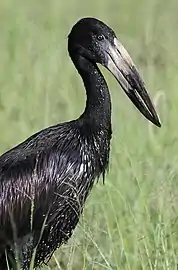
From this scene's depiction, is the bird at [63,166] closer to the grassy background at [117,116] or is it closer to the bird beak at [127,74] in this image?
the bird beak at [127,74]

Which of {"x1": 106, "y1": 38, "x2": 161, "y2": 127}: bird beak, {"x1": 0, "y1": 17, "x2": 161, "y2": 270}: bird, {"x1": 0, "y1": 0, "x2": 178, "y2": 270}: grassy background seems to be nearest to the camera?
{"x1": 0, "y1": 17, "x2": 161, "y2": 270}: bird

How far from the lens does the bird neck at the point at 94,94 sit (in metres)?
5.30

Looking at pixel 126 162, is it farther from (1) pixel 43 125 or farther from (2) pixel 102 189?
(1) pixel 43 125

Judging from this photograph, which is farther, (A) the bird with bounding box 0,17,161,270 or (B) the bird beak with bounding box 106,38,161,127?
(B) the bird beak with bounding box 106,38,161,127

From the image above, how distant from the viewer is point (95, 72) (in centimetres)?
536

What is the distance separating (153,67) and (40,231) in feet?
14.3

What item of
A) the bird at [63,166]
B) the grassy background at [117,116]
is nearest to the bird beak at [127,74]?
the bird at [63,166]

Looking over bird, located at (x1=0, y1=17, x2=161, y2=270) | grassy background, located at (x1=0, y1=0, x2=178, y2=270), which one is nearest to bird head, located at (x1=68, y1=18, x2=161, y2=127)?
bird, located at (x1=0, y1=17, x2=161, y2=270)

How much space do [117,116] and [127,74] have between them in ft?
7.52

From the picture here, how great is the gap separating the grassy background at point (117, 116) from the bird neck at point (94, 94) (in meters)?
0.29

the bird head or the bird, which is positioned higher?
the bird head

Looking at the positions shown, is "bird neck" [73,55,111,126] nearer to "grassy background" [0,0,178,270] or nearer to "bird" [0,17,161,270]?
"bird" [0,17,161,270]

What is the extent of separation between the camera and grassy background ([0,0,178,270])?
5188mm

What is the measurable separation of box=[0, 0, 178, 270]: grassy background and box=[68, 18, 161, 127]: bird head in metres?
0.34
